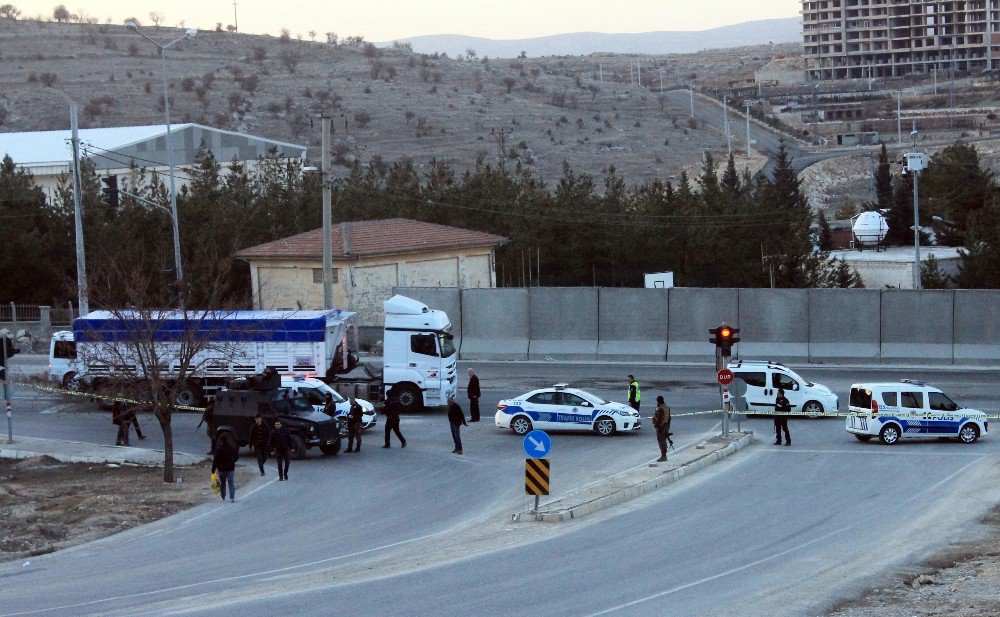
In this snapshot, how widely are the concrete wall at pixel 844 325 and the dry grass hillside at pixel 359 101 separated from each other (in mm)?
66804

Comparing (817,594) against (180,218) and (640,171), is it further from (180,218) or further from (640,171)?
(640,171)

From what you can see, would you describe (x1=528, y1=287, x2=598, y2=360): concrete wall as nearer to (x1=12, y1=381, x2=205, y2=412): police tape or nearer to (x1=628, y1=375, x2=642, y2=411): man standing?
(x1=628, y1=375, x2=642, y2=411): man standing

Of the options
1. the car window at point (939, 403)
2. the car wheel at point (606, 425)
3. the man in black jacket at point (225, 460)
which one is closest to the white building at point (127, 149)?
the car wheel at point (606, 425)

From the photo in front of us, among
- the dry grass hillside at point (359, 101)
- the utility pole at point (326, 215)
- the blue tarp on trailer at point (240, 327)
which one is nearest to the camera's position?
the blue tarp on trailer at point (240, 327)

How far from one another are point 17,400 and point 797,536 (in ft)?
87.7

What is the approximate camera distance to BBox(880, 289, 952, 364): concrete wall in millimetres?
43250

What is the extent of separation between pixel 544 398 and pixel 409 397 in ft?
16.6

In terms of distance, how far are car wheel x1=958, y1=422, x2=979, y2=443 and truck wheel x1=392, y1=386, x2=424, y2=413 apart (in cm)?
1413

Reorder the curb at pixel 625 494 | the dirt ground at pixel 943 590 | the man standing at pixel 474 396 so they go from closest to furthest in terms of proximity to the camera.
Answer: the dirt ground at pixel 943 590 → the curb at pixel 625 494 → the man standing at pixel 474 396

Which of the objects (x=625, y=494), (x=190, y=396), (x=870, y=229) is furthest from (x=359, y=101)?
(x=625, y=494)

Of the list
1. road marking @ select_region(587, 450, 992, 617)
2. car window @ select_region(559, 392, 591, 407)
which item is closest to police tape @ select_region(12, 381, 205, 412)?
car window @ select_region(559, 392, 591, 407)

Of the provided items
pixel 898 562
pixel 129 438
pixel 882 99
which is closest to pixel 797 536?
pixel 898 562

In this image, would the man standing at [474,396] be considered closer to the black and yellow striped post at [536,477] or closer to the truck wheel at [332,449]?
the truck wheel at [332,449]

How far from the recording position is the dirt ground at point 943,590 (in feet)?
49.9
